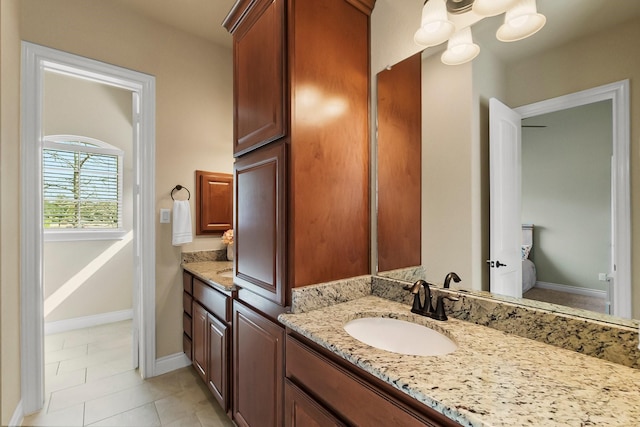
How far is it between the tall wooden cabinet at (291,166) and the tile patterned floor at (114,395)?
1.83ft

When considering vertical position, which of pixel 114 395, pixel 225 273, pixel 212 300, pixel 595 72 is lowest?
pixel 114 395

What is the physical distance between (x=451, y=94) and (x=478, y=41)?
7.9 inches

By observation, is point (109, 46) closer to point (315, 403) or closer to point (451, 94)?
point (451, 94)

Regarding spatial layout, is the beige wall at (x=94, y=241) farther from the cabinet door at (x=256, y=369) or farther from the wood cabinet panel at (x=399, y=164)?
the wood cabinet panel at (x=399, y=164)

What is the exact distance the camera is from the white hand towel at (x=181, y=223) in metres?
2.29

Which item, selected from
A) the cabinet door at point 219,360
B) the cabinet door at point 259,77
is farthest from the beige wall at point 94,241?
the cabinet door at point 259,77

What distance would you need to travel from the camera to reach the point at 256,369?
136 cm

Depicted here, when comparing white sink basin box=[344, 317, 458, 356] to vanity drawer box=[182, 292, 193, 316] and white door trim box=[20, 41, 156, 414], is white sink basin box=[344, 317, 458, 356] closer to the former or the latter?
vanity drawer box=[182, 292, 193, 316]

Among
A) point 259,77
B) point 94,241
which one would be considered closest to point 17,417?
point 94,241

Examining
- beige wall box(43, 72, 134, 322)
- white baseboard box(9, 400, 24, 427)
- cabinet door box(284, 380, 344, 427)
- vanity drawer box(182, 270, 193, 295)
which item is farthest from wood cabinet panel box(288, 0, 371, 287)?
beige wall box(43, 72, 134, 322)

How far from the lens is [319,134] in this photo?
4.13 ft

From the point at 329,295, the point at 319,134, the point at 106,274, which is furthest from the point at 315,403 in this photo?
the point at 106,274

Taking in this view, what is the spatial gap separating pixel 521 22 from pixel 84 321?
4.46 metres

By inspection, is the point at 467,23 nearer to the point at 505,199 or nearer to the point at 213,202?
the point at 505,199
